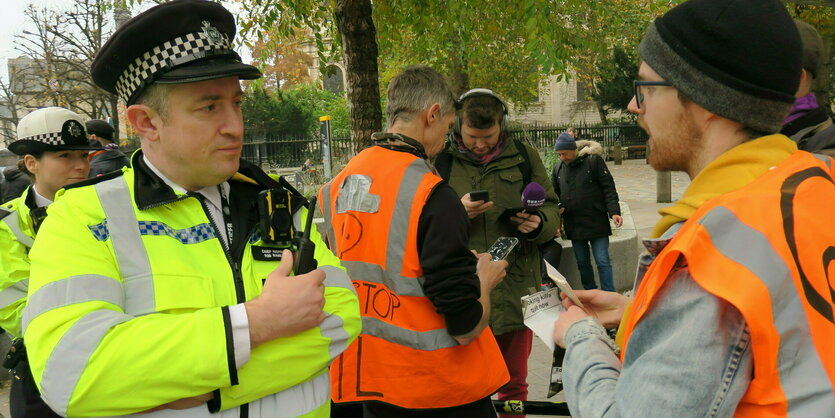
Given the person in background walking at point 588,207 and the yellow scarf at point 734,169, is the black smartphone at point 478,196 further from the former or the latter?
the person in background walking at point 588,207

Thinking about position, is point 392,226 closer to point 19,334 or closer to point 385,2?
point 19,334

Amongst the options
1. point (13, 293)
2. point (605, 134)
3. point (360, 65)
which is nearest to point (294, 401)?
point (13, 293)

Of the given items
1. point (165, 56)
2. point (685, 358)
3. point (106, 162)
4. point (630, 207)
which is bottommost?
point (630, 207)

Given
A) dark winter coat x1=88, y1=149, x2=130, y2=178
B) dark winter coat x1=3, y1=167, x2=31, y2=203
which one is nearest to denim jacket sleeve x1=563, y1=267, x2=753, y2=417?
dark winter coat x1=88, y1=149, x2=130, y2=178

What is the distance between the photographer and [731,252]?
1144mm

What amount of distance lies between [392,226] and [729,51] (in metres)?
1.46

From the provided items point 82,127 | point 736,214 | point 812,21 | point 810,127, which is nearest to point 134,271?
point 736,214

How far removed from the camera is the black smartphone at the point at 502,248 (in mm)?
3082

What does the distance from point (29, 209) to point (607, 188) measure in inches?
223

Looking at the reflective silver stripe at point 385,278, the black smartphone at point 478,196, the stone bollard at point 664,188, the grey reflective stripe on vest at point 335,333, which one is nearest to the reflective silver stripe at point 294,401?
the grey reflective stripe on vest at point 335,333

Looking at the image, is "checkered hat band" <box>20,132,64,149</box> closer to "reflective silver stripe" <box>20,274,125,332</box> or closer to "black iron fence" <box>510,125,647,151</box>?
"reflective silver stripe" <box>20,274,125,332</box>

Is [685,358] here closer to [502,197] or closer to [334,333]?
[334,333]

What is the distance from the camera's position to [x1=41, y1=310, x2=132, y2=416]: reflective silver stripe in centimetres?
133

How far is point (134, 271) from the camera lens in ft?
4.99
